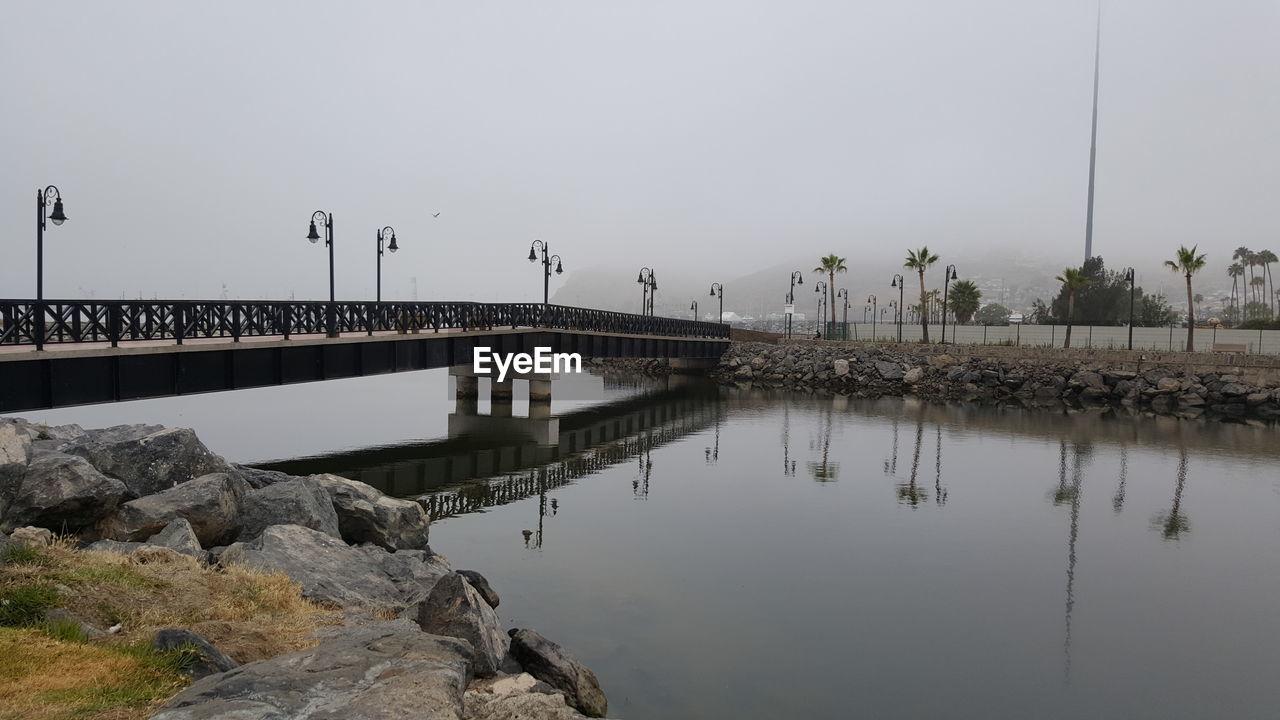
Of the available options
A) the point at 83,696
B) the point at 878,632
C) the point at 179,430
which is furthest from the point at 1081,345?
the point at 83,696

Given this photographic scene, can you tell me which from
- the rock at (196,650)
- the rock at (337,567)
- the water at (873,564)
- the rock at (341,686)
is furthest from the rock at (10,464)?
the water at (873,564)

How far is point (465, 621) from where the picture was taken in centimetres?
931

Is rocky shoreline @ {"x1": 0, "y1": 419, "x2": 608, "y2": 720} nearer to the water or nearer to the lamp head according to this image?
the water

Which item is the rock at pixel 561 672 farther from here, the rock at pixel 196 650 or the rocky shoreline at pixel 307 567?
the rock at pixel 196 650

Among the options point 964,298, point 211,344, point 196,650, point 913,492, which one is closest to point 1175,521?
point 913,492

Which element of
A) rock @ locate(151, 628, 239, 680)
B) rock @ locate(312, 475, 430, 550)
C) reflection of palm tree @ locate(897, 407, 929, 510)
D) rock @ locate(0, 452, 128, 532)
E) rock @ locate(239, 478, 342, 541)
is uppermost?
rock @ locate(0, 452, 128, 532)

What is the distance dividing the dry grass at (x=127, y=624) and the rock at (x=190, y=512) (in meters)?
1.27

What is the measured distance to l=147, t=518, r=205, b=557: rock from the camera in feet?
35.0

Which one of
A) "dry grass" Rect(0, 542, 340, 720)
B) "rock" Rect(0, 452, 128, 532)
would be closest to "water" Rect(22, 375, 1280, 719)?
"dry grass" Rect(0, 542, 340, 720)

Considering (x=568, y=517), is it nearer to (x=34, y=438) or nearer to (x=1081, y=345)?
(x=34, y=438)

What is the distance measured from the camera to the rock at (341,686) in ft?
19.4

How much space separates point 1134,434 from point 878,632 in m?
31.3

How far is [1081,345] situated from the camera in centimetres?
7081

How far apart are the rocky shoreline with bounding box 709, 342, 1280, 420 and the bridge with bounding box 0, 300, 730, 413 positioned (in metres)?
31.2
